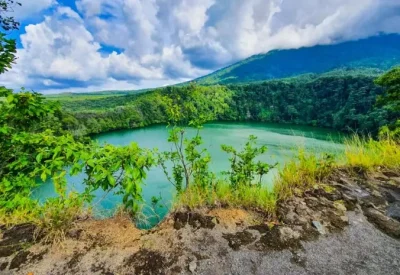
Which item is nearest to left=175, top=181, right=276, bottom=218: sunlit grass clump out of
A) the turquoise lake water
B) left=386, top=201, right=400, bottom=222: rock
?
the turquoise lake water

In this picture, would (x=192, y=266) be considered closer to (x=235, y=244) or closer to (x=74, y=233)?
(x=235, y=244)

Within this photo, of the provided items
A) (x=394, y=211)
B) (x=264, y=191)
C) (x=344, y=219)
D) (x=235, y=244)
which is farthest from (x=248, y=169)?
(x=394, y=211)

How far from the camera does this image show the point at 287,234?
258 cm

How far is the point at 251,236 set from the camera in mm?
2594

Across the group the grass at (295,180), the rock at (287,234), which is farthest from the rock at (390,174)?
the rock at (287,234)

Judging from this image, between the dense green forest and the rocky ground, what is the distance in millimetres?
41770

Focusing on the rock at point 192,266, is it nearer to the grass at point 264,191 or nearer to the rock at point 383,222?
the grass at point 264,191

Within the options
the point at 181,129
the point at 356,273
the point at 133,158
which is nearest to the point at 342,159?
the point at 356,273

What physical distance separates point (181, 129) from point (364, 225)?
8.77 feet

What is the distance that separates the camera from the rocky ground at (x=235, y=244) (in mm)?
2203

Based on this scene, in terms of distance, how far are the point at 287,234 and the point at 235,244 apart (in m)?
0.58

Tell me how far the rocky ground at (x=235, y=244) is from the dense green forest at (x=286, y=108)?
41770 millimetres

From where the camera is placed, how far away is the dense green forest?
58.4 meters

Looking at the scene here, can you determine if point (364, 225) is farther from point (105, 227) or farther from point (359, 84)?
point (359, 84)
